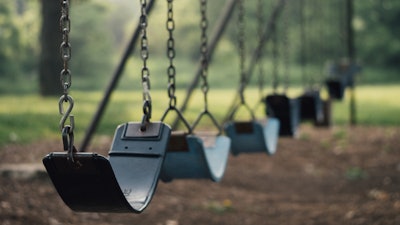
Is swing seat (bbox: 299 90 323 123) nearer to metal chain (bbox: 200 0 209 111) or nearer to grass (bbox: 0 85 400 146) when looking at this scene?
metal chain (bbox: 200 0 209 111)

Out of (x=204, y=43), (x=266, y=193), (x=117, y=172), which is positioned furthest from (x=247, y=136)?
(x=266, y=193)

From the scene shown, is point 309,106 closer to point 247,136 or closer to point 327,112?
point 327,112

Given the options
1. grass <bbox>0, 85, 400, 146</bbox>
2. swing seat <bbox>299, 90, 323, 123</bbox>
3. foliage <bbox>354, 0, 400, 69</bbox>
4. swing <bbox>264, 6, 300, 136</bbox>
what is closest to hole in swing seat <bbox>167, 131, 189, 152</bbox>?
swing <bbox>264, 6, 300, 136</bbox>

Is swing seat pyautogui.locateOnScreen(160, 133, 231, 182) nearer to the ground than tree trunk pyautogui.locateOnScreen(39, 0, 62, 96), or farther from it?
farther from it

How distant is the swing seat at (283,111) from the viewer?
565cm

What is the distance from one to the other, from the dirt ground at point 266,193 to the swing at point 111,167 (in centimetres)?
193

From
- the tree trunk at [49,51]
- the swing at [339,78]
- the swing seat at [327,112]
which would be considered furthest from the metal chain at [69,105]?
the tree trunk at [49,51]

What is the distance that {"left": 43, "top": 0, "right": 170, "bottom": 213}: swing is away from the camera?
97.3 inches

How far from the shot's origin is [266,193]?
23.1 feet

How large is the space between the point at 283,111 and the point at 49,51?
41.4 feet

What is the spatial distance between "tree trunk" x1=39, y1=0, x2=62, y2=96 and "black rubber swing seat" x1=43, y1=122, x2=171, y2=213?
14744mm

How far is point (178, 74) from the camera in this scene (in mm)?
33812

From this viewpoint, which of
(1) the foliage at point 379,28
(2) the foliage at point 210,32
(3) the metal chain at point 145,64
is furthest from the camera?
(1) the foliage at point 379,28

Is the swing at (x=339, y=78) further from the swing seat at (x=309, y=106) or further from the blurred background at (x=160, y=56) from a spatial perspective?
the swing seat at (x=309, y=106)
